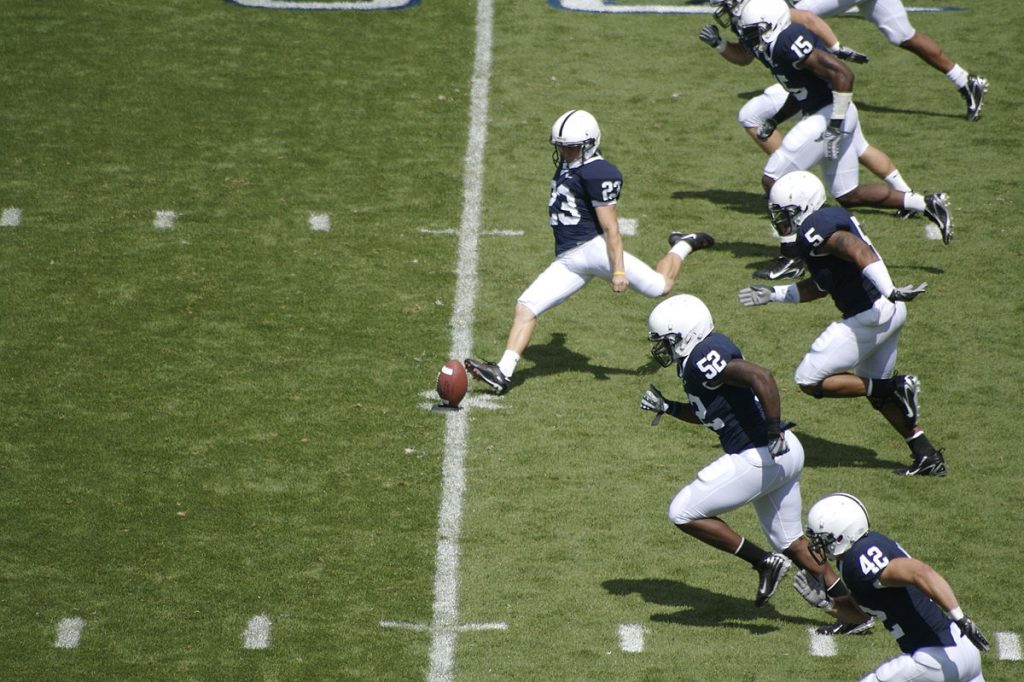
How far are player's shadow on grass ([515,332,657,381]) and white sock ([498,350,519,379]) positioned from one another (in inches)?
17.6

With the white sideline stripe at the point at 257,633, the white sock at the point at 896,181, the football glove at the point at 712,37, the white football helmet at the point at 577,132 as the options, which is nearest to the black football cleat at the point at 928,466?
the white football helmet at the point at 577,132

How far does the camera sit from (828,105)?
35.6ft

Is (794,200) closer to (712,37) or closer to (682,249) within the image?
(682,249)

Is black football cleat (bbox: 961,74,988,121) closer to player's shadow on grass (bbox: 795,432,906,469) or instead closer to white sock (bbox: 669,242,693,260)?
white sock (bbox: 669,242,693,260)

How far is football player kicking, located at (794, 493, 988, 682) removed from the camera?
6395mm

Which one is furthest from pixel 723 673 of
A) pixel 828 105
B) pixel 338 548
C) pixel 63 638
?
pixel 828 105

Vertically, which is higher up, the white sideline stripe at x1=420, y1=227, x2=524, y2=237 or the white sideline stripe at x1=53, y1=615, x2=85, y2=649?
the white sideline stripe at x1=420, y1=227, x2=524, y2=237

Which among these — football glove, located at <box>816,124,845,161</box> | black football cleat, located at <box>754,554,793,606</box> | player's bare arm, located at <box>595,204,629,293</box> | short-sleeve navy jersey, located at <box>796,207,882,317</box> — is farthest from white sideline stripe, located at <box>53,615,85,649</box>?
football glove, located at <box>816,124,845,161</box>

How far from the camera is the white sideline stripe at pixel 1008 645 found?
727 cm

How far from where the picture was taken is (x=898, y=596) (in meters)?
6.53

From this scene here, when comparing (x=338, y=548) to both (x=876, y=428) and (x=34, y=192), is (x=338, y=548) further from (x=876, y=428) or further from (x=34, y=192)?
(x=34, y=192)

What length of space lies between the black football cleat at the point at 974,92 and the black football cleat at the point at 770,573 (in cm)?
695

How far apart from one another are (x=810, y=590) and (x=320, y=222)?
5.90 meters

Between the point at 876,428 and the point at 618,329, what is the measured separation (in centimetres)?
207
